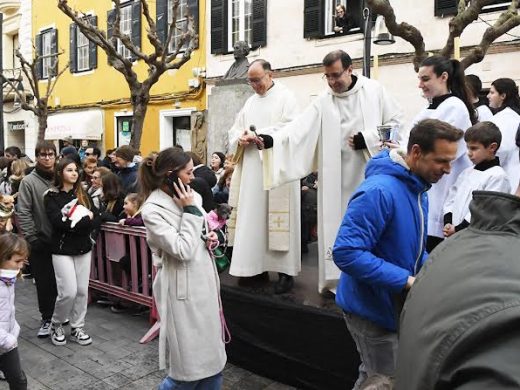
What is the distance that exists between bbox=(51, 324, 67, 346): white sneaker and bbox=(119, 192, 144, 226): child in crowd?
1132 millimetres

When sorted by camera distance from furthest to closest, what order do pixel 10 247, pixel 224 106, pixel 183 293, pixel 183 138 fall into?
pixel 183 138, pixel 224 106, pixel 10 247, pixel 183 293

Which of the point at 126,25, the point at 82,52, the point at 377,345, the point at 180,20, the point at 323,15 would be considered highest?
the point at 126,25

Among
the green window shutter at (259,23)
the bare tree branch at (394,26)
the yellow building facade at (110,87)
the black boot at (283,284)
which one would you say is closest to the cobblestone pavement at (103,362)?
the black boot at (283,284)

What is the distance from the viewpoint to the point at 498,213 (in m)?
0.99

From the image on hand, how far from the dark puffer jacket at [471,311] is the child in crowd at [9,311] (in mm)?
2895

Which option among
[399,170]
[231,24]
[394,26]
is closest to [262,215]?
[399,170]

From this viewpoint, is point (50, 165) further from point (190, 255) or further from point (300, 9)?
point (300, 9)

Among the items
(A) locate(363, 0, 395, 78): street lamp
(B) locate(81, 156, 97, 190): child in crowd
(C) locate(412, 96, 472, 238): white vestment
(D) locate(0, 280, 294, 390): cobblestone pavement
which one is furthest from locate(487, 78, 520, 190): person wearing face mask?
(B) locate(81, 156, 97, 190): child in crowd

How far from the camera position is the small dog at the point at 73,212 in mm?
4387

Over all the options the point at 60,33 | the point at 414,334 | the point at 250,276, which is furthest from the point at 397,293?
the point at 60,33

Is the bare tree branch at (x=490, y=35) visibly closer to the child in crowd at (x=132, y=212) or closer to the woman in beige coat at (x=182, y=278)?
the child in crowd at (x=132, y=212)

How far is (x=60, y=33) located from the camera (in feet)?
65.0

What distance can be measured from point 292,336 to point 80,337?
198 cm

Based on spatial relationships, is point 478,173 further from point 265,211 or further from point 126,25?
point 126,25
